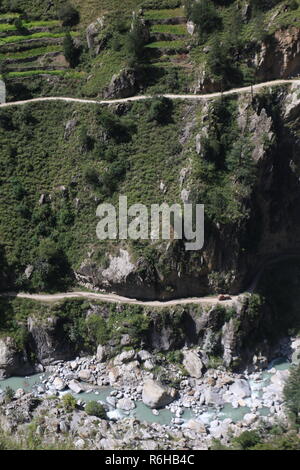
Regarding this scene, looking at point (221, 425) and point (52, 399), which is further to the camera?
point (52, 399)

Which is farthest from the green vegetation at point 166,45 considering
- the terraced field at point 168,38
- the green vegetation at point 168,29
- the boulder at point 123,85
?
the boulder at point 123,85

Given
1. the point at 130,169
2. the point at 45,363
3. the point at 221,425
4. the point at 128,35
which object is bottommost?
the point at 221,425

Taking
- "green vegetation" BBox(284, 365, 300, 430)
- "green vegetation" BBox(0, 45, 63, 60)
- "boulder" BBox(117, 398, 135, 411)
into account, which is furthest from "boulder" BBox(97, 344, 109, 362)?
"green vegetation" BBox(0, 45, 63, 60)

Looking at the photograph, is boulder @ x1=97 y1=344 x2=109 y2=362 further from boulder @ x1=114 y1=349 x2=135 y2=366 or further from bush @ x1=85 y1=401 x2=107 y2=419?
bush @ x1=85 y1=401 x2=107 y2=419

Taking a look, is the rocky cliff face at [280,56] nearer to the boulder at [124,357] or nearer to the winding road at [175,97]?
the winding road at [175,97]

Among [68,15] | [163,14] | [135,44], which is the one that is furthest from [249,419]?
[68,15]

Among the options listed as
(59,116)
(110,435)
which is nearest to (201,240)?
(110,435)
